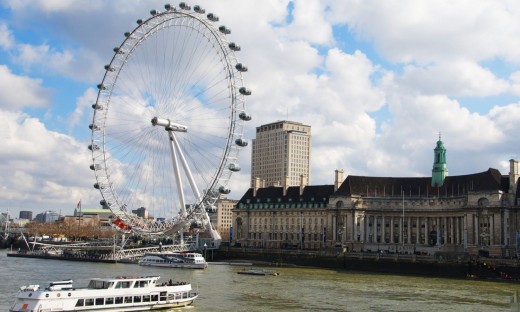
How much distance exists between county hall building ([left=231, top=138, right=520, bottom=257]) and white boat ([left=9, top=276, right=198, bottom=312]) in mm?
61672

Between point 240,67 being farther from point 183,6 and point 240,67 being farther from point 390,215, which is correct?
point 390,215

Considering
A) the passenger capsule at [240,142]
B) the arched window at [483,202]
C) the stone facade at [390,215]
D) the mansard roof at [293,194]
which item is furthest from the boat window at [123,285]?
the mansard roof at [293,194]

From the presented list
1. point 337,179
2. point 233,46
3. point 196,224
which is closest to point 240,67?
point 233,46

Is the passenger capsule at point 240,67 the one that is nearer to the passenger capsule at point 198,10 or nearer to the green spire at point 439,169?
the passenger capsule at point 198,10

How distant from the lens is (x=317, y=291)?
5938 cm

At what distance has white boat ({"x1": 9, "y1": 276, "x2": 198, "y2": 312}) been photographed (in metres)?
41.3

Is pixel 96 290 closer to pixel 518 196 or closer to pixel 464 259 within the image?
pixel 464 259

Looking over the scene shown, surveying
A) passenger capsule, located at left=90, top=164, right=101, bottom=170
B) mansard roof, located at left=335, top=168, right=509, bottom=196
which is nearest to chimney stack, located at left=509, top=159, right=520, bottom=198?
mansard roof, located at left=335, top=168, right=509, bottom=196

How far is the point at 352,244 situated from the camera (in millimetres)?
115438

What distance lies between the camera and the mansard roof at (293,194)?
126250mm

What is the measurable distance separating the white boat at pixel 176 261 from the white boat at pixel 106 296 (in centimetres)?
3982

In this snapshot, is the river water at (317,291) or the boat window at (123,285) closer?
the boat window at (123,285)

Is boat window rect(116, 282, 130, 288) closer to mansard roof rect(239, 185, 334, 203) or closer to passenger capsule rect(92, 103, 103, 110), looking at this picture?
passenger capsule rect(92, 103, 103, 110)

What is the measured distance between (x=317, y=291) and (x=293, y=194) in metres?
71.8
